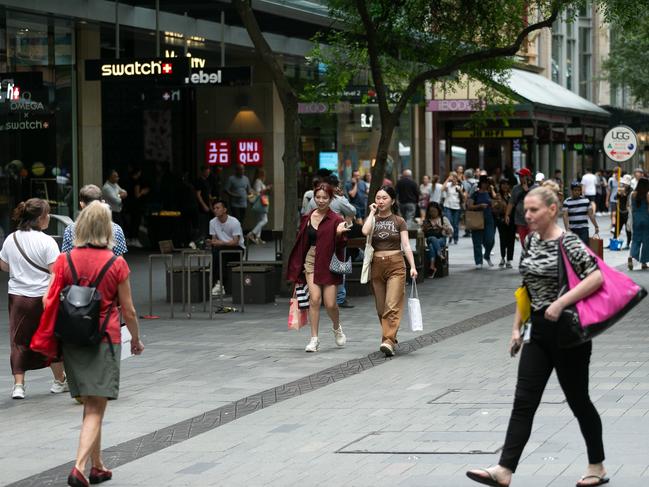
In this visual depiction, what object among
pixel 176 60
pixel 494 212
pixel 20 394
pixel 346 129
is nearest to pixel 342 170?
pixel 346 129

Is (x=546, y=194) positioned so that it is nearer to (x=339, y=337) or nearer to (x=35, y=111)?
(x=339, y=337)

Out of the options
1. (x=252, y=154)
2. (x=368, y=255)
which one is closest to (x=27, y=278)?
(x=368, y=255)

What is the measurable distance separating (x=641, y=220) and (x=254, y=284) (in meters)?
8.19

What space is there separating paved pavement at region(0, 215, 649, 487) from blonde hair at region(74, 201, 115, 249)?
135 cm

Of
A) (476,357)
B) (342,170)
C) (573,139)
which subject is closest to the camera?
(476,357)

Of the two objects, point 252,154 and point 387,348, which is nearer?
point 387,348

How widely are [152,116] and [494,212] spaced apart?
30.7 feet

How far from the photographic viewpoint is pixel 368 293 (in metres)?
19.5

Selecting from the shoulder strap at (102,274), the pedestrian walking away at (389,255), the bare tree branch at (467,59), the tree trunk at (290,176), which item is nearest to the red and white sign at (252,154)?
the bare tree branch at (467,59)

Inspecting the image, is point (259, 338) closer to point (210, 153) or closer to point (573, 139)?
point (210, 153)

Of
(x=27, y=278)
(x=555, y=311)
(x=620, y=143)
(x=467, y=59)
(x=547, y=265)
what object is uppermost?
(x=467, y=59)

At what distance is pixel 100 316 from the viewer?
293 inches

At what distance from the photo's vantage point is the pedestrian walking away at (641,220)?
75.5 feet

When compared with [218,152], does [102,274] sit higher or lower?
lower
